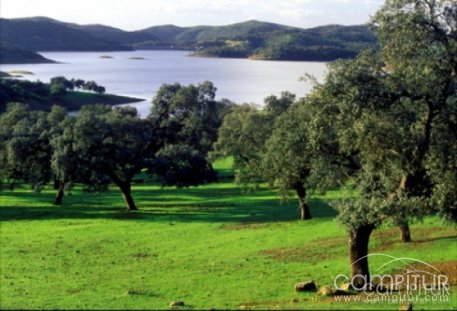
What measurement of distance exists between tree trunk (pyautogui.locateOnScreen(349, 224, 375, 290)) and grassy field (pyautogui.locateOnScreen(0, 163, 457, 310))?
1223mm

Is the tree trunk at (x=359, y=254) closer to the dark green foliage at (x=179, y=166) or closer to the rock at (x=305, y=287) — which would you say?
the rock at (x=305, y=287)

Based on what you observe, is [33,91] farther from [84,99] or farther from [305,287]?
[305,287]

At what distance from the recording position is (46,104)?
151000mm

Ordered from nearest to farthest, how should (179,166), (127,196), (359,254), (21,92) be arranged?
1. (359,254)
2. (127,196)
3. (179,166)
4. (21,92)

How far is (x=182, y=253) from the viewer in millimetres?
33031

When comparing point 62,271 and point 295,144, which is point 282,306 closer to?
point 62,271

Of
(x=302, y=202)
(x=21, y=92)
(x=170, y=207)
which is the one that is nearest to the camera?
(x=302, y=202)

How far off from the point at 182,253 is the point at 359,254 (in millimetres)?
11716

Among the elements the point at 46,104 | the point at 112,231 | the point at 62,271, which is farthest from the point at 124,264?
the point at 46,104

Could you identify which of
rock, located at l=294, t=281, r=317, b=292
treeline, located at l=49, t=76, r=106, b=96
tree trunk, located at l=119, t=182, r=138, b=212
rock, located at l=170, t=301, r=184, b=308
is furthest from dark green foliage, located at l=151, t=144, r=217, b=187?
treeline, located at l=49, t=76, r=106, b=96

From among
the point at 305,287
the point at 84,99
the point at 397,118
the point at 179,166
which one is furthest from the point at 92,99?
the point at 305,287

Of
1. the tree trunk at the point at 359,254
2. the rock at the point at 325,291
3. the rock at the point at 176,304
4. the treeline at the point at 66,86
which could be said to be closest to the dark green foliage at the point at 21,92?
the treeline at the point at 66,86

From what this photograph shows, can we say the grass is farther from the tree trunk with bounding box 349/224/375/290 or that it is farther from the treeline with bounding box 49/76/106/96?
the tree trunk with bounding box 349/224/375/290

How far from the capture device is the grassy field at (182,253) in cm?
2231
